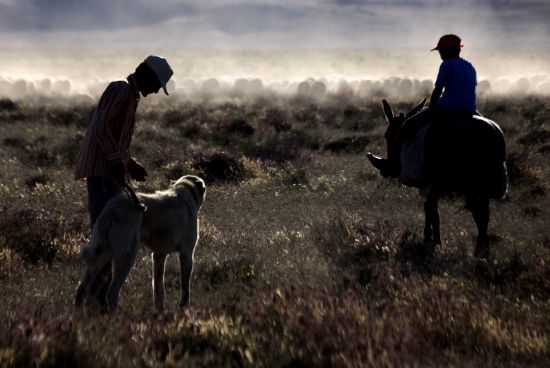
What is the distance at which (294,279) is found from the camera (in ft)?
20.0

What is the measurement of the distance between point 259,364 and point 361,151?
640 inches

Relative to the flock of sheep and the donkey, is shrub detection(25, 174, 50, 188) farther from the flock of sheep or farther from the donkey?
the flock of sheep

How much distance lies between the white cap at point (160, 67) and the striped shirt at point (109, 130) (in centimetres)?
22

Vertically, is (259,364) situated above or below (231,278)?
above

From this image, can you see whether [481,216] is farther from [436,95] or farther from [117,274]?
[117,274]

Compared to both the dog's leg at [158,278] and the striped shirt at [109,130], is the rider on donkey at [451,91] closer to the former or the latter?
the dog's leg at [158,278]

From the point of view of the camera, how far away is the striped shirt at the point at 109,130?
4.97 m

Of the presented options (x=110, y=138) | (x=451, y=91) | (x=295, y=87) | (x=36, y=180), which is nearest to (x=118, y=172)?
(x=110, y=138)

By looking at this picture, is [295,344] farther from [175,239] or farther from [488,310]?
[175,239]

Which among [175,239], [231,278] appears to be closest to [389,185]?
[231,278]

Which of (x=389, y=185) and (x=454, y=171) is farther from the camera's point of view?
(x=389, y=185)

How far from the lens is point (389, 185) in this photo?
42.8ft

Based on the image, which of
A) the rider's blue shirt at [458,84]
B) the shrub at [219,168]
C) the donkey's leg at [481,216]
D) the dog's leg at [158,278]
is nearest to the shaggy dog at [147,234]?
the dog's leg at [158,278]

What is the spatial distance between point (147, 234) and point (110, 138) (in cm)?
88
